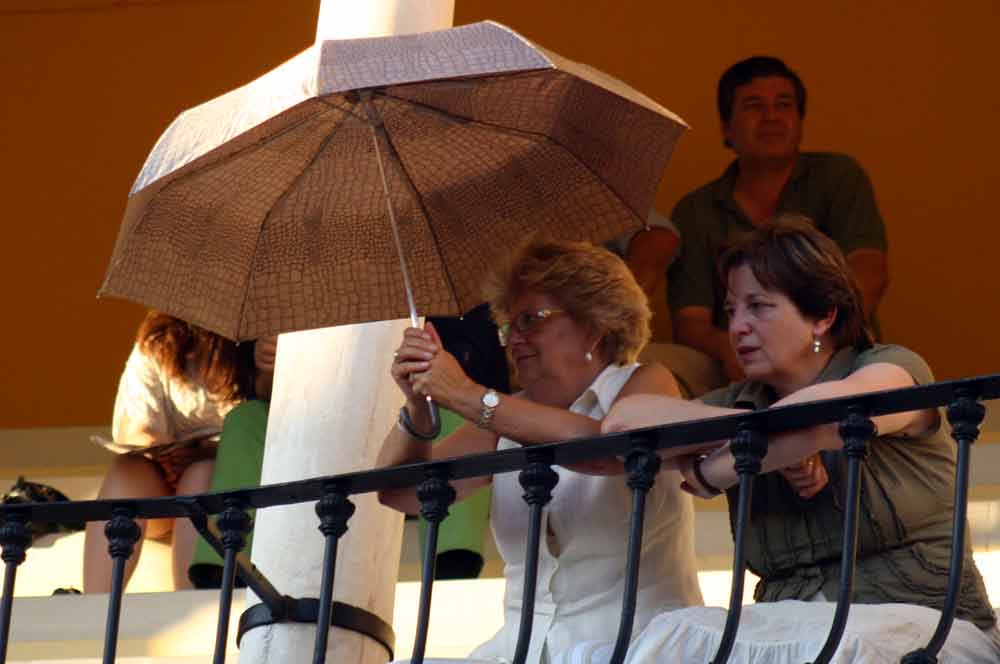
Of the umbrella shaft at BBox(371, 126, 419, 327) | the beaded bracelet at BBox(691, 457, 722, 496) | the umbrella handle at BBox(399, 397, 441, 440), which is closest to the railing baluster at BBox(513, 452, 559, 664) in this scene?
the beaded bracelet at BBox(691, 457, 722, 496)

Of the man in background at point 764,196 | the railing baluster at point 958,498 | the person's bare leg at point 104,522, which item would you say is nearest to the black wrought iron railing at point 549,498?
the railing baluster at point 958,498

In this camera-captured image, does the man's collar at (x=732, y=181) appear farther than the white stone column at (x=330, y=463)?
Yes

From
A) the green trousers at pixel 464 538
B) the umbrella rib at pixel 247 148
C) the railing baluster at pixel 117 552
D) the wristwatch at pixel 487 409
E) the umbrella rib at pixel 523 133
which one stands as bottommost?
the railing baluster at pixel 117 552

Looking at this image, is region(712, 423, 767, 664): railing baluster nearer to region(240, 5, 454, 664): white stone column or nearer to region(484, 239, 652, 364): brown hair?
region(484, 239, 652, 364): brown hair

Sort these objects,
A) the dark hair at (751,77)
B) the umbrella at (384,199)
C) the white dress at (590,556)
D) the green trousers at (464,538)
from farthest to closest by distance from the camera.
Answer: the dark hair at (751,77) < the green trousers at (464,538) < the umbrella at (384,199) < the white dress at (590,556)

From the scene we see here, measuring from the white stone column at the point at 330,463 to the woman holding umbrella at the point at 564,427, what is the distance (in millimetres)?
361

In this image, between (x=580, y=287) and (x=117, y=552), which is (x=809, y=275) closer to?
(x=580, y=287)

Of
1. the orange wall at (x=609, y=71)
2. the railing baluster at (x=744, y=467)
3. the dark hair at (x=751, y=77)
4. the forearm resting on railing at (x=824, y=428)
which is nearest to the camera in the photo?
the railing baluster at (x=744, y=467)

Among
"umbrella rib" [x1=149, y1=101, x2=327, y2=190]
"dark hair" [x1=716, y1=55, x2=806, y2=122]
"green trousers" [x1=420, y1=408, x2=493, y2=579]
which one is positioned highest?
"dark hair" [x1=716, y1=55, x2=806, y2=122]

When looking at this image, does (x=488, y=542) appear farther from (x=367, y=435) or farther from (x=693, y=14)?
(x=693, y=14)

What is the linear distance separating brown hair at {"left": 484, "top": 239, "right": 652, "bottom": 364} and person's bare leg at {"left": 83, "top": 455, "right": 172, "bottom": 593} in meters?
2.16

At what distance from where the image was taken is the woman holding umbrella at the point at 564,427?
470cm

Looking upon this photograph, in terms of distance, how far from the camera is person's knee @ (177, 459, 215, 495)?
704 centimetres

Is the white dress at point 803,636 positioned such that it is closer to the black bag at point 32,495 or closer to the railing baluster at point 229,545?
the railing baluster at point 229,545
